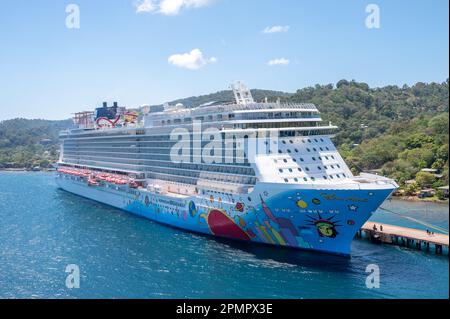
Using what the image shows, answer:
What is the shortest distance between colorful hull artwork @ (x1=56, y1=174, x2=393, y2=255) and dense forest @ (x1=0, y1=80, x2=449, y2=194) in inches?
539

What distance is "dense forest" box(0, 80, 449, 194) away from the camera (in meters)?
65.4

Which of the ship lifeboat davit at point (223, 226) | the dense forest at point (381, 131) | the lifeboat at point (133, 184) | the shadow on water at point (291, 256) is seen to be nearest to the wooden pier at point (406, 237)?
the shadow on water at point (291, 256)

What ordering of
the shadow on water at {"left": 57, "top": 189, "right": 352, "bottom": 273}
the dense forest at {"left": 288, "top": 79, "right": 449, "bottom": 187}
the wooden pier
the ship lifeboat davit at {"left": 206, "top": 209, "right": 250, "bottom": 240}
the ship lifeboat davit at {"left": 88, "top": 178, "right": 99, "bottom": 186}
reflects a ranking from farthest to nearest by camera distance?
the dense forest at {"left": 288, "top": 79, "right": 449, "bottom": 187} → the ship lifeboat davit at {"left": 88, "top": 178, "right": 99, "bottom": 186} → the wooden pier → the ship lifeboat davit at {"left": 206, "top": 209, "right": 250, "bottom": 240} → the shadow on water at {"left": 57, "top": 189, "right": 352, "bottom": 273}

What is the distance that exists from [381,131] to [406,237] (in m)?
63.2

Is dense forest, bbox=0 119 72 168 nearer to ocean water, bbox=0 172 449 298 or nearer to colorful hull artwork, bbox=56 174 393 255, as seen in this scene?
ocean water, bbox=0 172 449 298

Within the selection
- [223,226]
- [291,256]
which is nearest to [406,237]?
[291,256]

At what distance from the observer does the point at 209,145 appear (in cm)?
3478

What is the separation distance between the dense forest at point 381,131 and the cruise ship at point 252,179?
855cm

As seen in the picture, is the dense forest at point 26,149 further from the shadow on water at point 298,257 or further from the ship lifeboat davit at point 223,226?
the shadow on water at point 298,257

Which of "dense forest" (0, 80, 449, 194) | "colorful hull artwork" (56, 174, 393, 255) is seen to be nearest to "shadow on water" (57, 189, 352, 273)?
"colorful hull artwork" (56, 174, 393, 255)

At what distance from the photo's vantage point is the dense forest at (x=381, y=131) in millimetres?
65438

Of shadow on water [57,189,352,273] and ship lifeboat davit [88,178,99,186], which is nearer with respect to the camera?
shadow on water [57,189,352,273]

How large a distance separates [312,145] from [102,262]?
16.4 m

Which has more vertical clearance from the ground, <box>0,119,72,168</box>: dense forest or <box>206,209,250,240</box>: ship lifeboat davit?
<box>0,119,72,168</box>: dense forest
